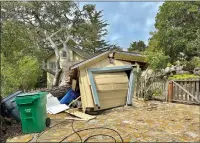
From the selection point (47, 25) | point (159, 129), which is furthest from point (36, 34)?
point (159, 129)

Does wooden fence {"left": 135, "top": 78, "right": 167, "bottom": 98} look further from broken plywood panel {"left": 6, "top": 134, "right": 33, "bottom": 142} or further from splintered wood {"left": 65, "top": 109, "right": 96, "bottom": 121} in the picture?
broken plywood panel {"left": 6, "top": 134, "right": 33, "bottom": 142}

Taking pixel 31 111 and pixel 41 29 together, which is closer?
pixel 31 111

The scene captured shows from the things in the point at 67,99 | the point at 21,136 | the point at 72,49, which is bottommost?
the point at 21,136

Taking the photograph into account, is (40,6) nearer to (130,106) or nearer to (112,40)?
(112,40)

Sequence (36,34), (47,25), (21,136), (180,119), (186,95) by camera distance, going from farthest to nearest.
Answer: (47,25)
(36,34)
(186,95)
(180,119)
(21,136)

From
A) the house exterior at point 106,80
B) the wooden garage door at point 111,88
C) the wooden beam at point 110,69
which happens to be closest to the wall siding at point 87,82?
the house exterior at point 106,80

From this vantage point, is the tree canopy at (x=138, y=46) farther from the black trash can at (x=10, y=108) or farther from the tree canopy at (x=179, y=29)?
the black trash can at (x=10, y=108)

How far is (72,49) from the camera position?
2747 cm

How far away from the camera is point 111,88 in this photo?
8.89 meters

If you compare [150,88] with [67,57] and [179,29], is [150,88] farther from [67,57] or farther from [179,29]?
[67,57]

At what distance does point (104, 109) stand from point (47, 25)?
18.7 metres

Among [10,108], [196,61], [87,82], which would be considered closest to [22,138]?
[10,108]

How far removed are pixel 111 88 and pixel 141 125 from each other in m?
2.58

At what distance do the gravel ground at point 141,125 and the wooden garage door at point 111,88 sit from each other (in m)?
0.34
